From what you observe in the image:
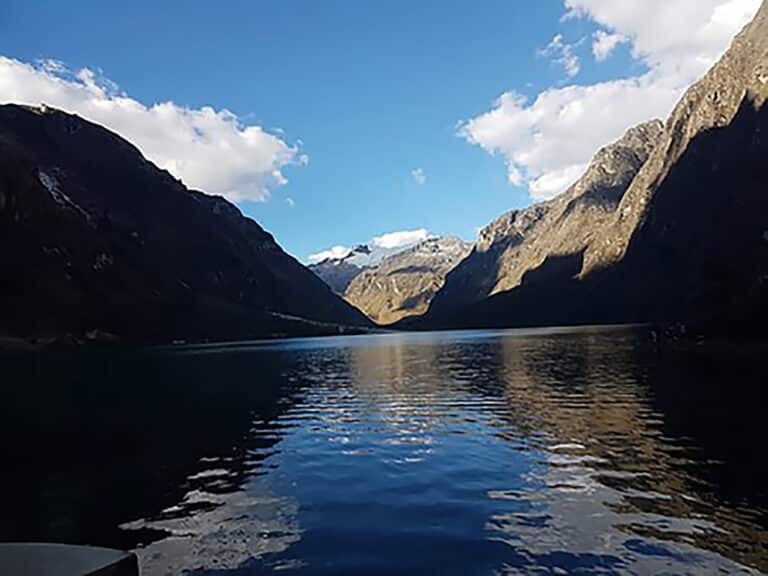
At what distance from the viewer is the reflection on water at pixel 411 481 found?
19.8 metres

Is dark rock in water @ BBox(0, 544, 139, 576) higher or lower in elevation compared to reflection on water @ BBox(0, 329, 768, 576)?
higher

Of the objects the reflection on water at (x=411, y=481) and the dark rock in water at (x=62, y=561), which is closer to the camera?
the dark rock in water at (x=62, y=561)

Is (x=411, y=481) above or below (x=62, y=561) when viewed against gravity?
below

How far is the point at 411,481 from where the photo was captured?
96.8 ft

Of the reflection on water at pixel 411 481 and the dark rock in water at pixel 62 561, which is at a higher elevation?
the dark rock in water at pixel 62 561

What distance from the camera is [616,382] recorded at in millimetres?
70250

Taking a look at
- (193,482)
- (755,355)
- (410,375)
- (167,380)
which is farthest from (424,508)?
(755,355)

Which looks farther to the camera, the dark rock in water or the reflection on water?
the reflection on water

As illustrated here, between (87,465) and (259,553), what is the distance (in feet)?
67.8

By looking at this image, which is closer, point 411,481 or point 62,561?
point 62,561

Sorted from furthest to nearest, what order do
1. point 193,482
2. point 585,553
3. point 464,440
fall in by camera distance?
point 464,440
point 193,482
point 585,553

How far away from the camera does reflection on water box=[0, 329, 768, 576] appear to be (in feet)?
65.0

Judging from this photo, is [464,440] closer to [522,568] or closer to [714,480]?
[714,480]

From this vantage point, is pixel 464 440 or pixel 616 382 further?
pixel 616 382
